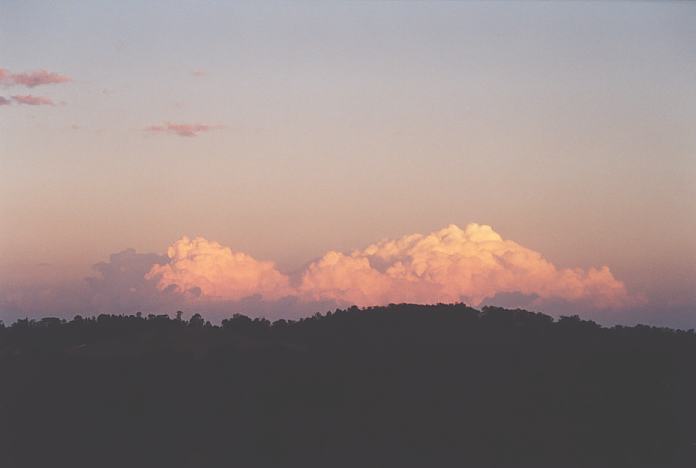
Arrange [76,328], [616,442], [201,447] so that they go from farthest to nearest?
[76,328] → [616,442] → [201,447]

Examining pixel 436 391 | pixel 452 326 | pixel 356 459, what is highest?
pixel 452 326

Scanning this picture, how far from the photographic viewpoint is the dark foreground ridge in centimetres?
5916

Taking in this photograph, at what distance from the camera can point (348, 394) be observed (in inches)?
2584

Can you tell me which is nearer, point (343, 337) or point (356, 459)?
point (356, 459)

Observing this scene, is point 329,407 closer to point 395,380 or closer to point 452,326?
point 395,380

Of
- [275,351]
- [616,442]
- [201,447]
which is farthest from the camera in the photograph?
[275,351]

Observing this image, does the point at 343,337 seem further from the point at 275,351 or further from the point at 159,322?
the point at 159,322

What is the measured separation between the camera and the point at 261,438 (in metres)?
60.3

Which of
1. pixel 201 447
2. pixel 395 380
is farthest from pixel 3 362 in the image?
pixel 395 380

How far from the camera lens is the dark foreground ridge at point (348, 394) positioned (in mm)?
59156

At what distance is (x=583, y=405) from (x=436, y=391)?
9.96 m

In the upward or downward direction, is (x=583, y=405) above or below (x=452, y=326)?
below

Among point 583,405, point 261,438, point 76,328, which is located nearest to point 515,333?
point 583,405

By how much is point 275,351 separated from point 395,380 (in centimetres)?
903
